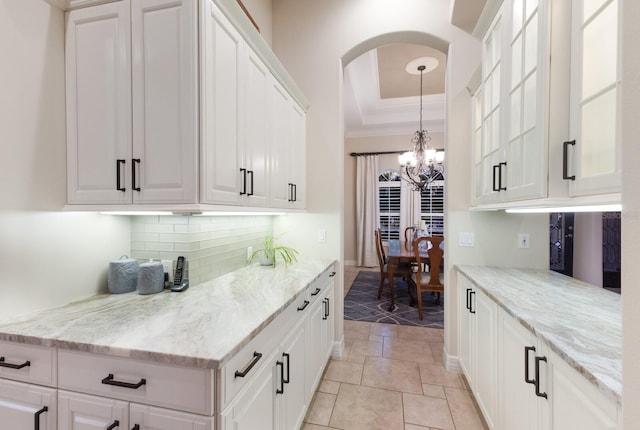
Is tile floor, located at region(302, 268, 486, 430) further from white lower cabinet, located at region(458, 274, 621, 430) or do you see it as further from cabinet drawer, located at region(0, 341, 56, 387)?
cabinet drawer, located at region(0, 341, 56, 387)

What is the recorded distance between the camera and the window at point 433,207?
6.48 m

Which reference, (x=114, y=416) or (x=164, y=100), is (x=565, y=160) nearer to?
(x=164, y=100)

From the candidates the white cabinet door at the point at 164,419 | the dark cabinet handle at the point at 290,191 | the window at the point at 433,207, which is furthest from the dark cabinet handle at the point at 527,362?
the window at the point at 433,207

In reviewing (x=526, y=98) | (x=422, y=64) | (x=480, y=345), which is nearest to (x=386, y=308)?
(x=480, y=345)

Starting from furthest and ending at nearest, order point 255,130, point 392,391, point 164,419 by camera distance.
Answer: point 392,391 → point 255,130 → point 164,419

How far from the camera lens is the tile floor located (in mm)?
1881

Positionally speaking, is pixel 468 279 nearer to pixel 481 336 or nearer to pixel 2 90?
pixel 481 336

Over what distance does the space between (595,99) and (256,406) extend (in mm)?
1733

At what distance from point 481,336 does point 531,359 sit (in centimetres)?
73

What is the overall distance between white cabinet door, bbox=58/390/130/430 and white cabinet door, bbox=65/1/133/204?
793 mm

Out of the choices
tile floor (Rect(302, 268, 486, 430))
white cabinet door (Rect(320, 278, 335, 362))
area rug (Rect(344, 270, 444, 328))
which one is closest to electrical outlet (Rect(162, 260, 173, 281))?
white cabinet door (Rect(320, 278, 335, 362))

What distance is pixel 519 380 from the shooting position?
51.3 inches

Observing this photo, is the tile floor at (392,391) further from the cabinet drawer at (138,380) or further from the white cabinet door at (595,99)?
the white cabinet door at (595,99)

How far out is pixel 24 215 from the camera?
1237 mm
